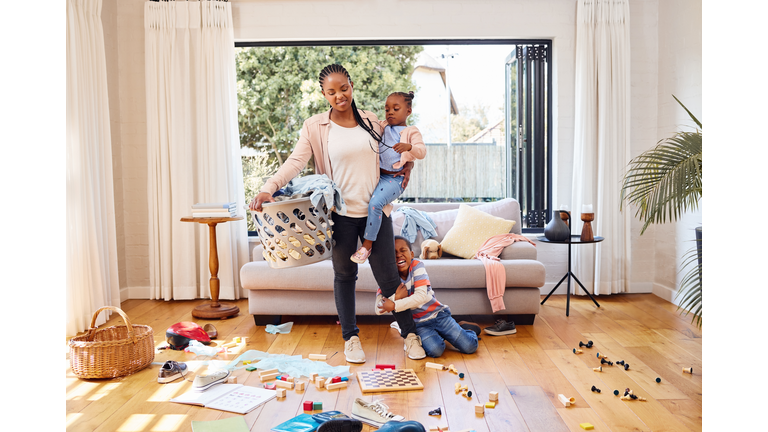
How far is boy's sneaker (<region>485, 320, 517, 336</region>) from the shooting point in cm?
344

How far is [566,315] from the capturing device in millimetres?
3936

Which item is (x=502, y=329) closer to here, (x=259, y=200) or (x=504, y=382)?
(x=504, y=382)

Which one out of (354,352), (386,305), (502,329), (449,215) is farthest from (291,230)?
(449,215)

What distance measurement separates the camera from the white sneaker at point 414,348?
116 inches

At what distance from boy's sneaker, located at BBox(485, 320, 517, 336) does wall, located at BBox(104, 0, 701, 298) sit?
4.52 ft

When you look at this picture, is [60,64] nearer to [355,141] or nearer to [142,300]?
[355,141]

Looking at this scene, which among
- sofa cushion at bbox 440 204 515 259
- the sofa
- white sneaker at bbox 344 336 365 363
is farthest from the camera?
sofa cushion at bbox 440 204 515 259

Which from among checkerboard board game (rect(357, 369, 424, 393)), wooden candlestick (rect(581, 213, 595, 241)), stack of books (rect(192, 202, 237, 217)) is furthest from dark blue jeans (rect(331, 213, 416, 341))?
wooden candlestick (rect(581, 213, 595, 241))

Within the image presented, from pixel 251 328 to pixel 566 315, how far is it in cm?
227

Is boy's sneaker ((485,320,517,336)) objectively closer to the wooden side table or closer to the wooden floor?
the wooden floor

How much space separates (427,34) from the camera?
459 cm

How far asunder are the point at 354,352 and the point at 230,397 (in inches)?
28.6

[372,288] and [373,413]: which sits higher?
[372,288]
